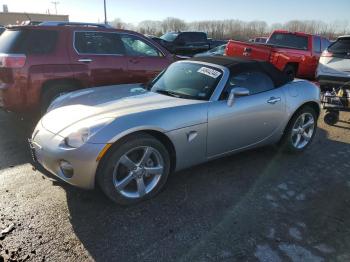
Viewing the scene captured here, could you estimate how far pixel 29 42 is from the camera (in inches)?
212

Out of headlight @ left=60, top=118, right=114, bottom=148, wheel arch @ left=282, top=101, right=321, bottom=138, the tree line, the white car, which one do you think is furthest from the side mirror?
the tree line

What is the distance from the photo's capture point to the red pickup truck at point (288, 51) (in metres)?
10.0

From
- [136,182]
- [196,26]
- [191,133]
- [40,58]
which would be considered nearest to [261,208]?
[191,133]

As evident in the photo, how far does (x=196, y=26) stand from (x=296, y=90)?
217 feet

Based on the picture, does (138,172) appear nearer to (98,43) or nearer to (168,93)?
(168,93)

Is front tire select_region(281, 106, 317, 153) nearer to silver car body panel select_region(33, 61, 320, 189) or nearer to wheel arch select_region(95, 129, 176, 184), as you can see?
silver car body panel select_region(33, 61, 320, 189)

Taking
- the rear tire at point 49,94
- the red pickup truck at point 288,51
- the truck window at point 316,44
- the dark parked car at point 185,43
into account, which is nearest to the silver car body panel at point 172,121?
the rear tire at point 49,94

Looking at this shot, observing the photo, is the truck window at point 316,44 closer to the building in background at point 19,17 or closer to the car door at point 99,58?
the car door at point 99,58

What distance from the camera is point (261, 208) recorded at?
342 centimetres

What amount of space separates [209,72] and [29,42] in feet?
10.2

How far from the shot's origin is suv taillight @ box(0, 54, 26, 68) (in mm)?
5133

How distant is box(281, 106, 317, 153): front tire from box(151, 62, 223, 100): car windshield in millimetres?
1463

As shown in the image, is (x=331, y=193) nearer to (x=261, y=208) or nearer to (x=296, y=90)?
(x=261, y=208)

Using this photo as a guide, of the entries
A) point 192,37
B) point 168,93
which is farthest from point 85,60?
point 192,37
